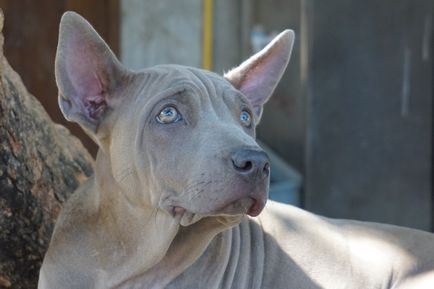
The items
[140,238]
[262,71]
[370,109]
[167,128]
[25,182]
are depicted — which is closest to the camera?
[167,128]

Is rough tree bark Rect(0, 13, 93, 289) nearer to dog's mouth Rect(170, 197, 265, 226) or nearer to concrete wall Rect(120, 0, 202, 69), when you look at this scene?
dog's mouth Rect(170, 197, 265, 226)

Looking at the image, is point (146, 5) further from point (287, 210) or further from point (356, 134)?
point (287, 210)

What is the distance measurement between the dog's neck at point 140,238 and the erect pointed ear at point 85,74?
0.64 feet

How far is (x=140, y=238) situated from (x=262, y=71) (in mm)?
1014

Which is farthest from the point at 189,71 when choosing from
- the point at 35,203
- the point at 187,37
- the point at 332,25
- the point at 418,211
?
the point at 187,37

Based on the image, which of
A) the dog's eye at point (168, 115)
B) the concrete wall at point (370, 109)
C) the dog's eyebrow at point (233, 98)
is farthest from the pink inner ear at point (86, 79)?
the concrete wall at point (370, 109)

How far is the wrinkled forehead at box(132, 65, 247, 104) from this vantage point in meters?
4.39

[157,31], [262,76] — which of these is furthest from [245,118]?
[157,31]

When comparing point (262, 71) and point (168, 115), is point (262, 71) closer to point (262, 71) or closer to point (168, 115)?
point (262, 71)

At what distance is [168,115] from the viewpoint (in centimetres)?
432

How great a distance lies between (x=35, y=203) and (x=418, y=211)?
413cm

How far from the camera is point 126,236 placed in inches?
178

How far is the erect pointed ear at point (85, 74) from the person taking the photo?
14.7 feet

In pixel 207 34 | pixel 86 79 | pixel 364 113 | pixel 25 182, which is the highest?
pixel 86 79
